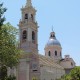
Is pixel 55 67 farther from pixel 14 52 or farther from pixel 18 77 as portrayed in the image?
pixel 14 52

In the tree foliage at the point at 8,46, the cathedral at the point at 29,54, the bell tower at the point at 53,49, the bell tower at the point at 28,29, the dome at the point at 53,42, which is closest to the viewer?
the tree foliage at the point at 8,46

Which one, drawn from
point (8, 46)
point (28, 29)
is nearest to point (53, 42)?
point (28, 29)

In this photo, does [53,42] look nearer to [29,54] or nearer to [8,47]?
[29,54]

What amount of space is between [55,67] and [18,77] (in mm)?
14760

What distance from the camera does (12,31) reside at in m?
38.0

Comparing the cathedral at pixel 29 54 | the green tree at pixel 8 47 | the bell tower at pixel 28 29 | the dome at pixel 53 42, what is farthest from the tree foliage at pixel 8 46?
the dome at pixel 53 42

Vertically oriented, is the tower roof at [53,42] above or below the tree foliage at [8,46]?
above

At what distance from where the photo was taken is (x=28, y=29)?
6681cm

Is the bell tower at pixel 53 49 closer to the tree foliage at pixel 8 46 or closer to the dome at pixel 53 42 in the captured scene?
the dome at pixel 53 42

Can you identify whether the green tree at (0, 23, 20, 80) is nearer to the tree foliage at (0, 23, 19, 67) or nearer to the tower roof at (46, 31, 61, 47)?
the tree foliage at (0, 23, 19, 67)

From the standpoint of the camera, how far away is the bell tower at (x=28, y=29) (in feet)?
217

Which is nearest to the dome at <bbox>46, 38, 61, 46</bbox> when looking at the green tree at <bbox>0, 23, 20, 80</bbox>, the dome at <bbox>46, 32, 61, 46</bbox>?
the dome at <bbox>46, 32, 61, 46</bbox>

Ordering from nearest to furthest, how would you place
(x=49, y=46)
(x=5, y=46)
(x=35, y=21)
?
(x=5, y=46) < (x=35, y=21) < (x=49, y=46)

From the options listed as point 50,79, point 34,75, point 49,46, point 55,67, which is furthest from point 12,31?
point 49,46
